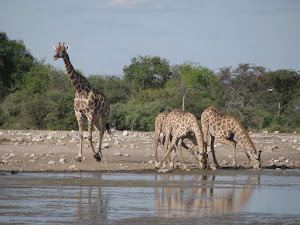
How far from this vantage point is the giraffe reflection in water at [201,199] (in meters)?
8.10

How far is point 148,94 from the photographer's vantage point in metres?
44.2

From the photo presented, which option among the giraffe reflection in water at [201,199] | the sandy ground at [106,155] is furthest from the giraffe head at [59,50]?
the giraffe reflection in water at [201,199]

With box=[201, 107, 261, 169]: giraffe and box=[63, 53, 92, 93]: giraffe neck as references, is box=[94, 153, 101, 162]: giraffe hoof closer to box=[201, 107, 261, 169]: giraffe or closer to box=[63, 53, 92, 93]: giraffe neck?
box=[63, 53, 92, 93]: giraffe neck

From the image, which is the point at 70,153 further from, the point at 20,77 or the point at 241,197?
the point at 20,77

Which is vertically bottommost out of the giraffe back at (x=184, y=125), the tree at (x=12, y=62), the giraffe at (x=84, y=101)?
the giraffe back at (x=184, y=125)

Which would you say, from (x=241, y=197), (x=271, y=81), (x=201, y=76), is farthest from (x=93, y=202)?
(x=201, y=76)

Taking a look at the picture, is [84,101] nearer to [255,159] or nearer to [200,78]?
[255,159]

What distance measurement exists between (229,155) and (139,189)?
8642mm

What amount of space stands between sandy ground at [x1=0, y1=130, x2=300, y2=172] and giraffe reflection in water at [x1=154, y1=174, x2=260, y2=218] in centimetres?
→ 310

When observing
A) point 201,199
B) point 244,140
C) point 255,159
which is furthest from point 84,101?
point 201,199

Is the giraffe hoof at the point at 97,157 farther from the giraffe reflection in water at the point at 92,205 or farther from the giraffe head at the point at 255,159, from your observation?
the giraffe reflection in water at the point at 92,205

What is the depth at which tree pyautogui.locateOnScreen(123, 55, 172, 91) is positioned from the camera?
202 feet

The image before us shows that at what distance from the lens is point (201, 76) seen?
56.5 m

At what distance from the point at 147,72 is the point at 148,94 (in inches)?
700
